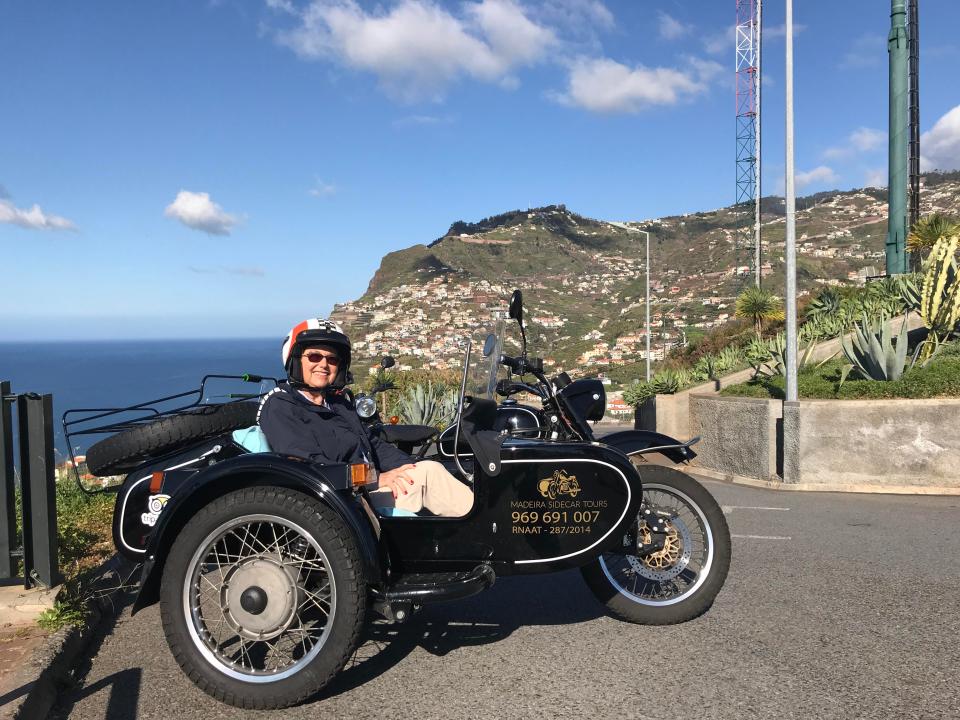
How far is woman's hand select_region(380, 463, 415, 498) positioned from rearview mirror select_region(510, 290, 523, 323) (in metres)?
0.91

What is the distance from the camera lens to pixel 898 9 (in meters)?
18.7

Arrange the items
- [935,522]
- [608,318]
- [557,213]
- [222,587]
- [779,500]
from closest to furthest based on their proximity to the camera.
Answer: [222,587]
[935,522]
[779,500]
[608,318]
[557,213]

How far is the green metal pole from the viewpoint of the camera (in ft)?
61.9

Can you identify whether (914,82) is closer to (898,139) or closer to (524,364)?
(898,139)

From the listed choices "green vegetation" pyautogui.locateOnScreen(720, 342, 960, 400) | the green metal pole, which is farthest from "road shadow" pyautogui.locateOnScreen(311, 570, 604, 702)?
the green metal pole

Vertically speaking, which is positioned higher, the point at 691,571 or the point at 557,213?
the point at 557,213

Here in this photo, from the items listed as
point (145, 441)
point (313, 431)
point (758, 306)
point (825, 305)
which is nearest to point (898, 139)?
point (825, 305)

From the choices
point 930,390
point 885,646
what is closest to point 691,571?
point 885,646

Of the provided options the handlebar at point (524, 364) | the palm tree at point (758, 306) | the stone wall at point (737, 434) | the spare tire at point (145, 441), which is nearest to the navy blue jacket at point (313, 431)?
the spare tire at point (145, 441)

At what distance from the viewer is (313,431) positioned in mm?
3715

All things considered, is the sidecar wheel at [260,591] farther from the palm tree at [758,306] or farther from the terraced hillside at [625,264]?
the terraced hillside at [625,264]

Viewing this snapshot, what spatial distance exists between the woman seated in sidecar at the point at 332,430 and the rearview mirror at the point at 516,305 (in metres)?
0.84

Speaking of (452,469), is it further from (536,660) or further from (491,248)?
(491,248)

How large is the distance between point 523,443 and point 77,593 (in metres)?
2.69
